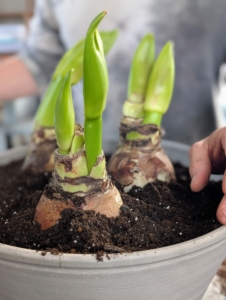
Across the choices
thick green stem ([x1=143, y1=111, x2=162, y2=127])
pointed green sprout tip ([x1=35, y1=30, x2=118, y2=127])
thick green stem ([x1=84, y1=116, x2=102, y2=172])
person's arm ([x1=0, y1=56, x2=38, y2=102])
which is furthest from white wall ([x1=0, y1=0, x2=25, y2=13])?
thick green stem ([x1=84, y1=116, x2=102, y2=172])

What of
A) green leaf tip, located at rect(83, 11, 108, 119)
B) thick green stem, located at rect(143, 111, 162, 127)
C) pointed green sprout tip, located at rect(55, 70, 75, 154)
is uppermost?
green leaf tip, located at rect(83, 11, 108, 119)

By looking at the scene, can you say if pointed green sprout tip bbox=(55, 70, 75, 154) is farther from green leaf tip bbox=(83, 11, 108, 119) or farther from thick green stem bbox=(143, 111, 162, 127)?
thick green stem bbox=(143, 111, 162, 127)

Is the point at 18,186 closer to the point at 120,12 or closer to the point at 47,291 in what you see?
the point at 47,291

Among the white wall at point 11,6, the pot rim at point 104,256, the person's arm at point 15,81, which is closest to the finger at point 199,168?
the pot rim at point 104,256

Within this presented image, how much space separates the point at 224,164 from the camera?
17.3 inches

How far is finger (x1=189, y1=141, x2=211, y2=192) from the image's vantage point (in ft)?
1.33

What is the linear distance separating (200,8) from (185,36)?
6 centimetres

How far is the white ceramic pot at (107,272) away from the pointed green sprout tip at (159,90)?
180 millimetres

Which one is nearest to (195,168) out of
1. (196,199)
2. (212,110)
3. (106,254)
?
(196,199)

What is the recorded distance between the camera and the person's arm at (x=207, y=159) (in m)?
0.41

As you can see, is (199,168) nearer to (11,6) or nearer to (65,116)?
(65,116)

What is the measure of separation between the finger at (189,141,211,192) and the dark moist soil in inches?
1.0

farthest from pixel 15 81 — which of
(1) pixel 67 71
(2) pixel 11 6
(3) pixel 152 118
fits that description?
(2) pixel 11 6

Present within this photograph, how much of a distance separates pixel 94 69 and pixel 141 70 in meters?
0.20
